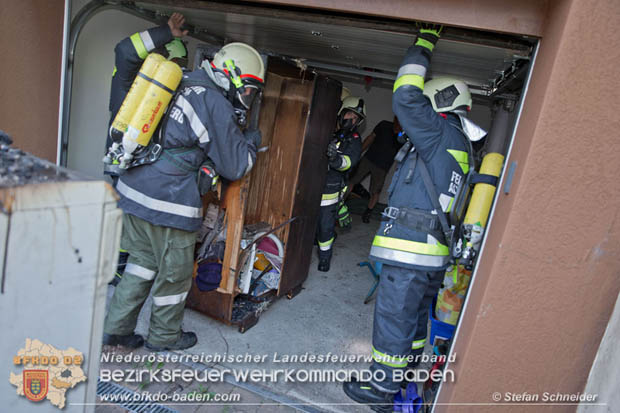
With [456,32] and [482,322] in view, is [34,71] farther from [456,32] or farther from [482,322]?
[482,322]

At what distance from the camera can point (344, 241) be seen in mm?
6305

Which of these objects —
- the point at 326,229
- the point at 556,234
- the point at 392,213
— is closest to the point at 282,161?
the point at 392,213

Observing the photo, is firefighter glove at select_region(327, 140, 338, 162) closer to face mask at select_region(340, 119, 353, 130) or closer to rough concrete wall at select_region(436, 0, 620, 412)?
face mask at select_region(340, 119, 353, 130)

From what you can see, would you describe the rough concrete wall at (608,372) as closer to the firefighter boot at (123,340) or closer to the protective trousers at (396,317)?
the protective trousers at (396,317)

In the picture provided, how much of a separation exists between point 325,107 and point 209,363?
2382mm

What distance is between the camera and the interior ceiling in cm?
240

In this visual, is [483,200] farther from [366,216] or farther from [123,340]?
[366,216]

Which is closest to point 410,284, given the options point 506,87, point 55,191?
point 506,87

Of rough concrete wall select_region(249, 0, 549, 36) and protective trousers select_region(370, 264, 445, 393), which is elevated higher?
rough concrete wall select_region(249, 0, 549, 36)

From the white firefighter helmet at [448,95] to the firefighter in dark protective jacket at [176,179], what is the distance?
1.21 metres

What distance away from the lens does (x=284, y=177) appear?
12.2 ft

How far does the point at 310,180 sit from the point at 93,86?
2.41 m

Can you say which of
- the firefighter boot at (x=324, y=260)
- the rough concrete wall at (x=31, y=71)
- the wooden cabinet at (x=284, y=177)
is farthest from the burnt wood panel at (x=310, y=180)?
the rough concrete wall at (x=31, y=71)

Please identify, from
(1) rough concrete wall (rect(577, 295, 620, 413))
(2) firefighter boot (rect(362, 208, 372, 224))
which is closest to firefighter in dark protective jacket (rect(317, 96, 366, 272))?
(2) firefighter boot (rect(362, 208, 372, 224))
